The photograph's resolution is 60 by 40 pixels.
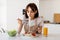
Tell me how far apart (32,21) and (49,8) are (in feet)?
7.39

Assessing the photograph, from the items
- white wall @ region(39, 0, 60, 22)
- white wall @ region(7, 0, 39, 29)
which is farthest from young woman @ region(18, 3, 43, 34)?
white wall @ region(39, 0, 60, 22)

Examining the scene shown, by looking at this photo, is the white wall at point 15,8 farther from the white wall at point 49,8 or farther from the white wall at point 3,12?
the white wall at point 49,8

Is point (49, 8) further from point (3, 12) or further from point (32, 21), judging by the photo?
point (32, 21)

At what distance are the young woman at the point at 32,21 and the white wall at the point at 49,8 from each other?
211 centimetres

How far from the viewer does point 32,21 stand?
6.88 ft

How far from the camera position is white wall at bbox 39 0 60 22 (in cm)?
423

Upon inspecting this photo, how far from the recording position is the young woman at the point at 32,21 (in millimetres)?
2033

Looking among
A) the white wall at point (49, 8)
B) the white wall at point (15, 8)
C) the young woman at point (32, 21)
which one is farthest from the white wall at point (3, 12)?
the young woman at point (32, 21)

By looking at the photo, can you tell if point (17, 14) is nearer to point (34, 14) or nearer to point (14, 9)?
point (14, 9)

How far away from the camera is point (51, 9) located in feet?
13.9

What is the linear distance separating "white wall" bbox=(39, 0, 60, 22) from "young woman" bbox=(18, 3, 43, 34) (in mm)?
2109

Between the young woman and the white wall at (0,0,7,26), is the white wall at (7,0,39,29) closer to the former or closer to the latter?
the white wall at (0,0,7,26)

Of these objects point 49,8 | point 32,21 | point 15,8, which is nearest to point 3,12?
point 15,8

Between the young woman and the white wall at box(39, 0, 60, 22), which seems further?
the white wall at box(39, 0, 60, 22)
